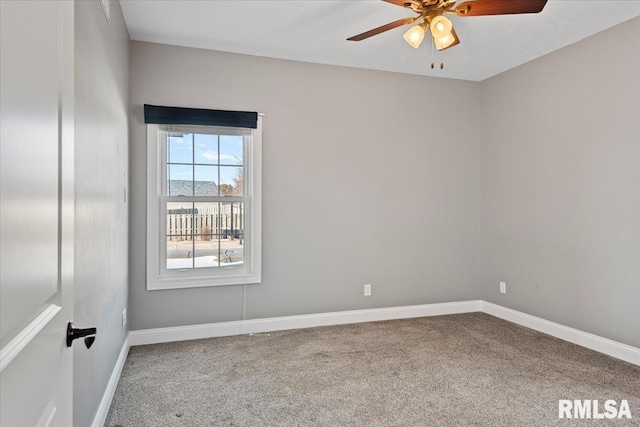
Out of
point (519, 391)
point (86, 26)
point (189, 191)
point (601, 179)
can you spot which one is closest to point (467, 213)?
point (601, 179)

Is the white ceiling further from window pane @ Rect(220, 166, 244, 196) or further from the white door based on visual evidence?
the white door

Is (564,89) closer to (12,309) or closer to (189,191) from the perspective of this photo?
(189,191)

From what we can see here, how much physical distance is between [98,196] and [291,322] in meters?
2.28

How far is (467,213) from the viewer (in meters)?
4.46

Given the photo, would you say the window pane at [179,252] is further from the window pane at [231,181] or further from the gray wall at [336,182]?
the window pane at [231,181]

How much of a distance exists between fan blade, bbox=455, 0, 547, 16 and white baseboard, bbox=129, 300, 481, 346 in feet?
9.49

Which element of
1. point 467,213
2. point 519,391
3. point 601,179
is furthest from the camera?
point 467,213

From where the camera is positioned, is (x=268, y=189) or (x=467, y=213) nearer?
(x=268, y=189)

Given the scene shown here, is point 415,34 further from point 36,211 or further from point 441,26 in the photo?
point 36,211

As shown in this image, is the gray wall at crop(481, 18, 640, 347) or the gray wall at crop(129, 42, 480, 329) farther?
the gray wall at crop(129, 42, 480, 329)

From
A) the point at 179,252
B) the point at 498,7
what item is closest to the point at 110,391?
the point at 179,252

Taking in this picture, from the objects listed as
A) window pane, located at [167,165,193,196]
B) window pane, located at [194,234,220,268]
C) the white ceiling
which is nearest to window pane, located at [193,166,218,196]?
window pane, located at [167,165,193,196]

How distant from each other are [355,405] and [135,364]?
174 centimetres

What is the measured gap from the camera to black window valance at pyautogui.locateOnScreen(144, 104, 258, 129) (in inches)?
132
